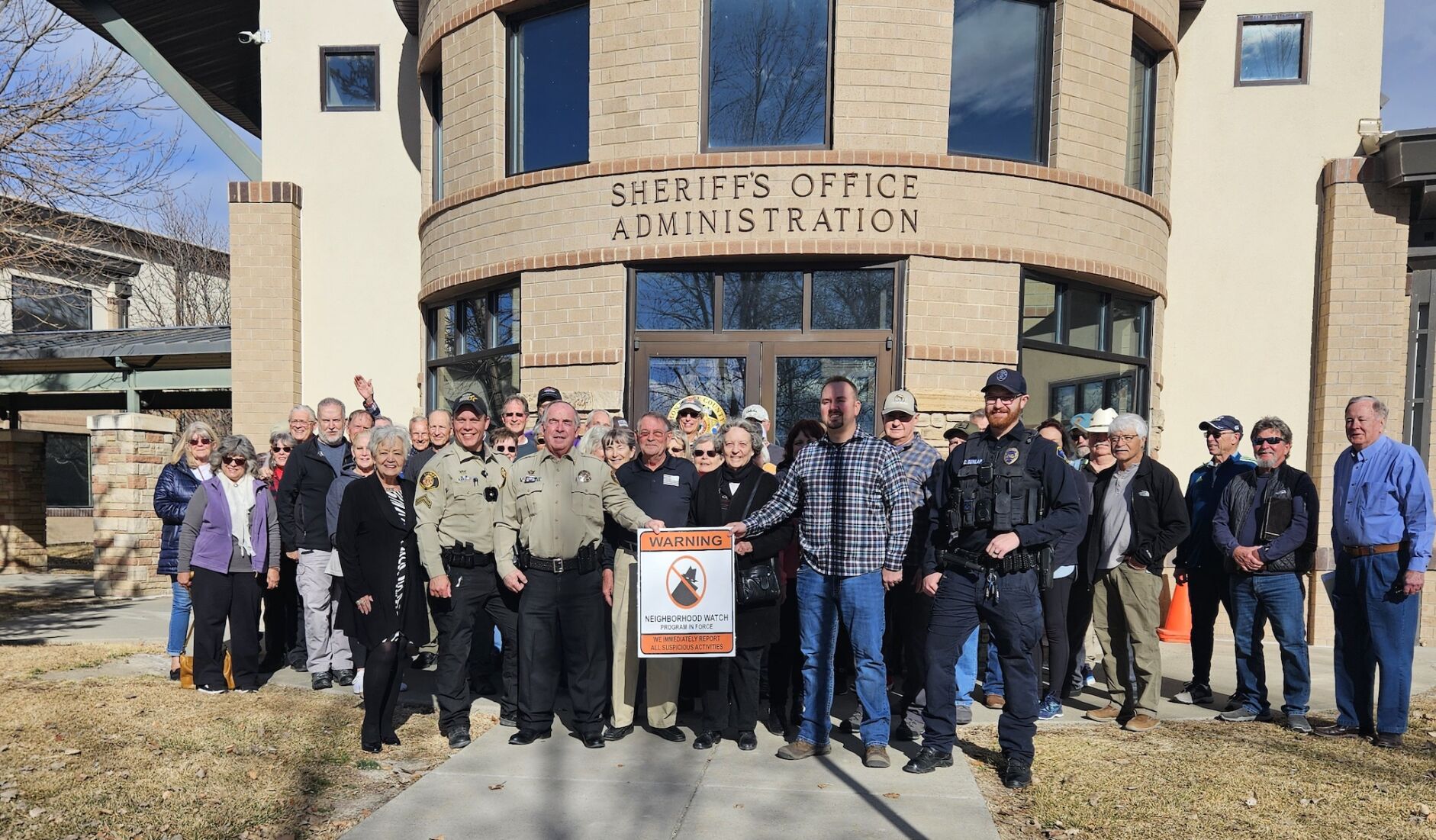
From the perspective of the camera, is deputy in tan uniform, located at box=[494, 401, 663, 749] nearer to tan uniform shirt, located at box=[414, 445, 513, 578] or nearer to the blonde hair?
tan uniform shirt, located at box=[414, 445, 513, 578]

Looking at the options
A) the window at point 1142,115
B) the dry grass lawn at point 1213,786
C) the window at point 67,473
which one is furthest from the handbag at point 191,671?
the window at point 67,473

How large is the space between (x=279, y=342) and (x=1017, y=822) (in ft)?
37.0

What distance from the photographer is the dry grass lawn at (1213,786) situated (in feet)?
14.9

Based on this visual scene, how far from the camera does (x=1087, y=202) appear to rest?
31.5 ft

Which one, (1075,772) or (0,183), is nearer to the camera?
(1075,772)

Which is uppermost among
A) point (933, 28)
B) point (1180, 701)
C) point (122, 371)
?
point (933, 28)

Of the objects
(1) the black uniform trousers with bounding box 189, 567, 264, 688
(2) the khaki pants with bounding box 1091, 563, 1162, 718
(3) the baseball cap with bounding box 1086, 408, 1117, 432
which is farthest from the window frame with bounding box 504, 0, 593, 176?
(2) the khaki pants with bounding box 1091, 563, 1162, 718

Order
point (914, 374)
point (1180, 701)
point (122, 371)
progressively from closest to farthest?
point (1180, 701) → point (914, 374) → point (122, 371)

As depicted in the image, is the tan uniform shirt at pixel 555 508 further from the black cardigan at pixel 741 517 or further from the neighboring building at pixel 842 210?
the neighboring building at pixel 842 210

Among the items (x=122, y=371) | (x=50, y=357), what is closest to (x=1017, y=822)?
(x=122, y=371)

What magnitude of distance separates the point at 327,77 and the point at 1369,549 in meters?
12.9

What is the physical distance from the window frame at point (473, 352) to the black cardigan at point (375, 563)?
479 cm

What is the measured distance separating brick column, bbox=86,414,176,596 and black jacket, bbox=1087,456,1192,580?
12164mm

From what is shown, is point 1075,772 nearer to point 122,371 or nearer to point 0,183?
point 0,183
